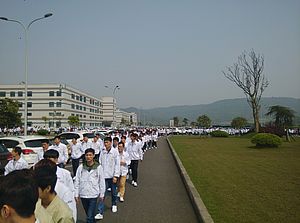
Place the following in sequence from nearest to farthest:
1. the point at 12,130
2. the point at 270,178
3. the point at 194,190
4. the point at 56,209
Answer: the point at 56,209 < the point at 194,190 < the point at 270,178 < the point at 12,130

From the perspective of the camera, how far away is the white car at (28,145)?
1247cm

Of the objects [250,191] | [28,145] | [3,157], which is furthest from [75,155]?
[250,191]

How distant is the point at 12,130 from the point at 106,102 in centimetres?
8773

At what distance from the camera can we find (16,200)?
2.20 meters

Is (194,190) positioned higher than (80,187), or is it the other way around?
(80,187)

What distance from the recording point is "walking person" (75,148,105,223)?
5.93 meters

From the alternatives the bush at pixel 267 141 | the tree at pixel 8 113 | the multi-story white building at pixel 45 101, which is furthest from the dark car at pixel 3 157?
the multi-story white building at pixel 45 101

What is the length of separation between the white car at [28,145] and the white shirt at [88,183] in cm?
682

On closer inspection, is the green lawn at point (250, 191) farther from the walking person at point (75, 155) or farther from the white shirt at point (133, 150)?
the walking person at point (75, 155)

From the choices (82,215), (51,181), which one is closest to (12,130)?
(82,215)

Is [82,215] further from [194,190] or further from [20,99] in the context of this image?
[20,99]

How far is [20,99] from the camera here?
9112cm

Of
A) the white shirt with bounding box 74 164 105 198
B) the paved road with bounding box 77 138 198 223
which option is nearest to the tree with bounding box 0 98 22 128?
the paved road with bounding box 77 138 198 223

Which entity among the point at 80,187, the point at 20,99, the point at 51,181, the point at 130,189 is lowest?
the point at 130,189
